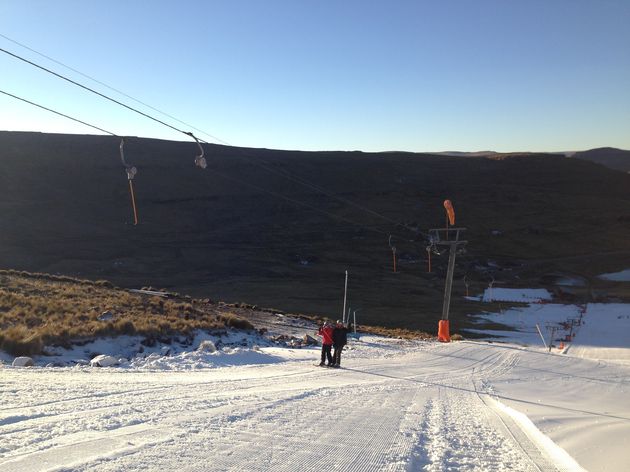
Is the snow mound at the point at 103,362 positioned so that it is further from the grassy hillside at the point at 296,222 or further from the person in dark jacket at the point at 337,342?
the grassy hillside at the point at 296,222

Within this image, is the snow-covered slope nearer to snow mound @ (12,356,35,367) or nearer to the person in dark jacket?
snow mound @ (12,356,35,367)

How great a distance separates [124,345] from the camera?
53.9 ft

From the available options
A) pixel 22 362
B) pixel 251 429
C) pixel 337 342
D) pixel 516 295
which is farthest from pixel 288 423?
pixel 516 295

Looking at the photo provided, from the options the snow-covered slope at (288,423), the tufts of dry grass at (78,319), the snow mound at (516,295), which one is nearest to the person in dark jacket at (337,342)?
the snow-covered slope at (288,423)

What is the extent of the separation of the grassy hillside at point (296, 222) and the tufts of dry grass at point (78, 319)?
26605 mm

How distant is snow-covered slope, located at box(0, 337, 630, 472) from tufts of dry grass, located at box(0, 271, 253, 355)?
3.05 meters

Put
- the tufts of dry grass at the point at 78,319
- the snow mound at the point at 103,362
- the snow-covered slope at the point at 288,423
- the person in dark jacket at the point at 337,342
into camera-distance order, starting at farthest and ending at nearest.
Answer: the person in dark jacket at the point at 337,342, the tufts of dry grass at the point at 78,319, the snow mound at the point at 103,362, the snow-covered slope at the point at 288,423

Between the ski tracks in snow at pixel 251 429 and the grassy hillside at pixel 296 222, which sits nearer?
the ski tracks in snow at pixel 251 429

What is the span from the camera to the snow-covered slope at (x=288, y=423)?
5.07 meters

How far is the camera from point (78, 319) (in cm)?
1797

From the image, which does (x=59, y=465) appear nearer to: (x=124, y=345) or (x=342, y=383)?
(x=342, y=383)

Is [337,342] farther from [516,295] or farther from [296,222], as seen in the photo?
[296,222]

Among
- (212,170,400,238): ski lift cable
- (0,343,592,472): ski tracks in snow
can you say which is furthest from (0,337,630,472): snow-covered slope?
(212,170,400,238): ski lift cable

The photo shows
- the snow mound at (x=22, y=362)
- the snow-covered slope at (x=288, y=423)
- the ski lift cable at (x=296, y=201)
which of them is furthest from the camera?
the ski lift cable at (x=296, y=201)
